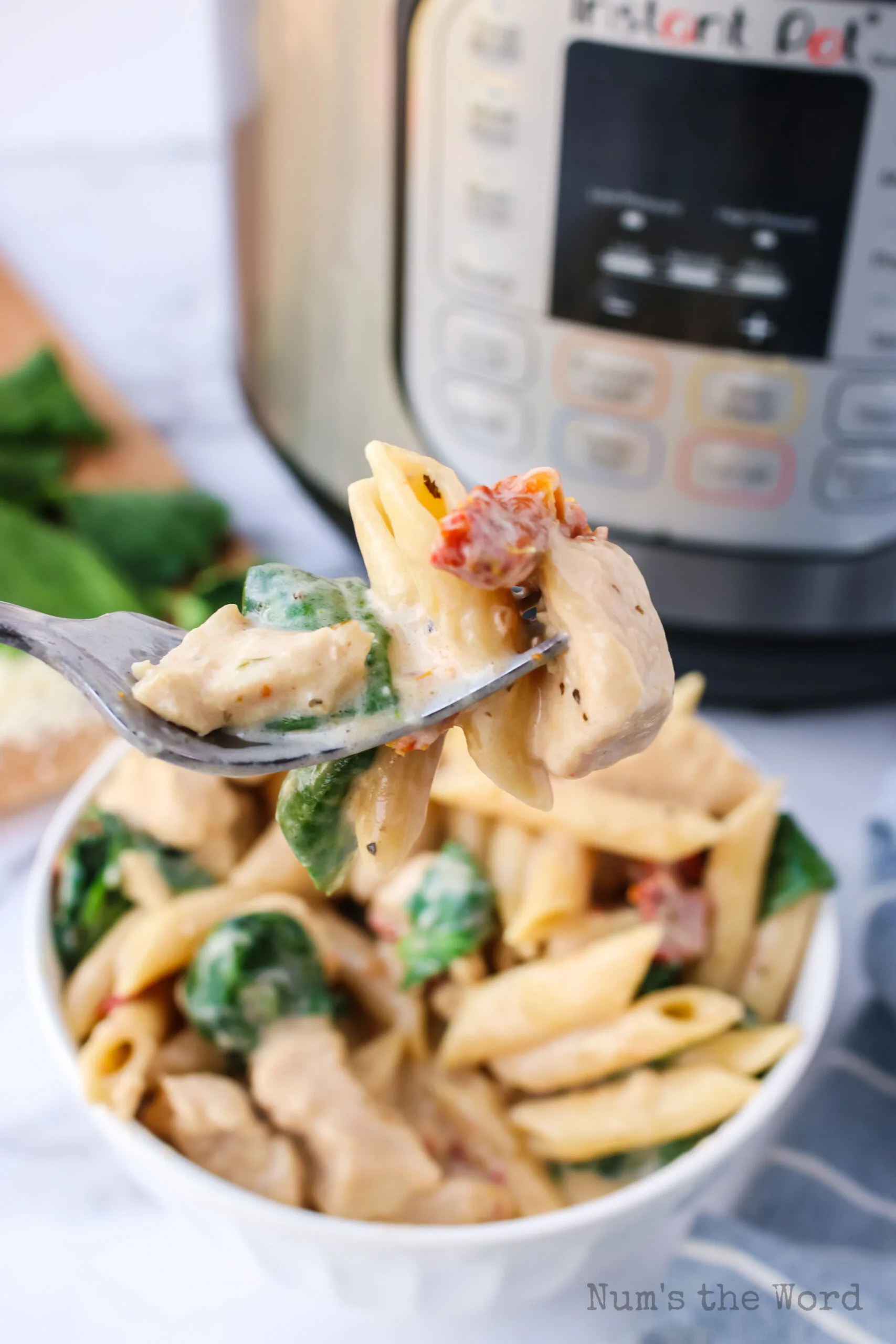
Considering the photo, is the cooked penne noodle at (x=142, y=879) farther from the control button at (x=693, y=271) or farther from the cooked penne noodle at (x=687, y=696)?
the control button at (x=693, y=271)

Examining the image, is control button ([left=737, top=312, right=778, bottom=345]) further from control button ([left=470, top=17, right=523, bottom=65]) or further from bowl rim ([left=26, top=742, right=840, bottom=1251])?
bowl rim ([left=26, top=742, right=840, bottom=1251])

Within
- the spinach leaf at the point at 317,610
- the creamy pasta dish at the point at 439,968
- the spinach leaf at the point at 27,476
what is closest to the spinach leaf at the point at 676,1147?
the creamy pasta dish at the point at 439,968

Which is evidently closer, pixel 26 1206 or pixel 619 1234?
pixel 619 1234

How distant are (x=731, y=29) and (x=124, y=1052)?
626mm

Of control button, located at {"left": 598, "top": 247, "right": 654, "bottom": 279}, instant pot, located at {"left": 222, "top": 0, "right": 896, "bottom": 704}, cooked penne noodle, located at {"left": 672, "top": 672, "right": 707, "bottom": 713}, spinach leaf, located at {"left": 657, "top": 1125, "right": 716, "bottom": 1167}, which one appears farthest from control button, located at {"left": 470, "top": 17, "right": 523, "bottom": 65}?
spinach leaf, located at {"left": 657, "top": 1125, "right": 716, "bottom": 1167}

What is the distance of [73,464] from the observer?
1326 mm

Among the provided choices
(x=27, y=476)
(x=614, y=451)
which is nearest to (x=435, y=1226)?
(x=614, y=451)

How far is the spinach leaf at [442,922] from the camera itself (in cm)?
78

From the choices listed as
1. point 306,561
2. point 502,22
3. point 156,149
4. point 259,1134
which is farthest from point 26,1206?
point 156,149

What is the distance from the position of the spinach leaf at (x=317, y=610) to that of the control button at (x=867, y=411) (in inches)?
18.0

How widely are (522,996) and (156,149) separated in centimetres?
140

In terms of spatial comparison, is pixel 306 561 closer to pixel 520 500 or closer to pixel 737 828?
pixel 737 828

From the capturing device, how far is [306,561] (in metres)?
1.24

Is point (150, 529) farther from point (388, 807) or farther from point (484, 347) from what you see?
point (388, 807)
